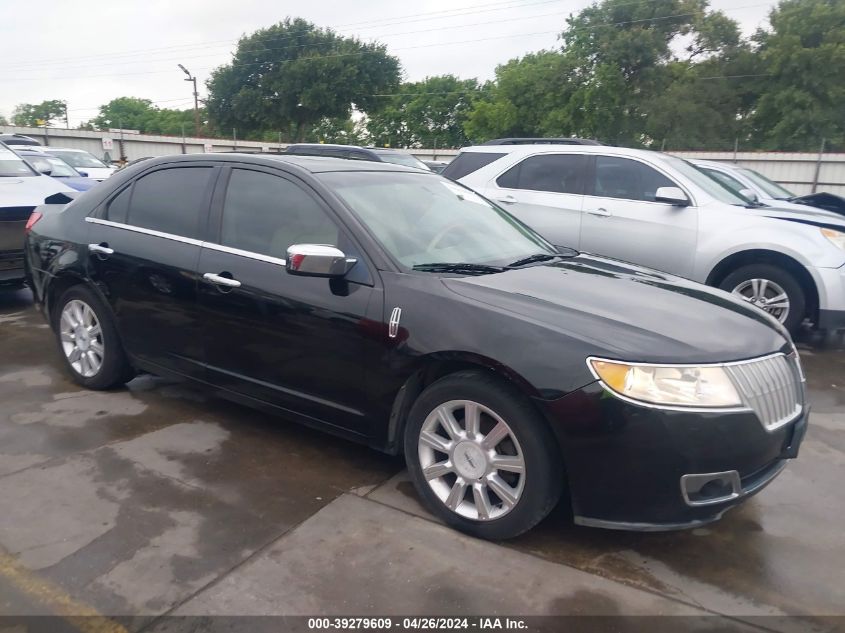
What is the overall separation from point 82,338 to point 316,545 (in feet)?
8.96

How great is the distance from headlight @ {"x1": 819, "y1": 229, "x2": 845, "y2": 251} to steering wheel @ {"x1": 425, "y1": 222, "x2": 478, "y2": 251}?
407 centimetres

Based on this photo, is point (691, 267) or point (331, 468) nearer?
point (331, 468)

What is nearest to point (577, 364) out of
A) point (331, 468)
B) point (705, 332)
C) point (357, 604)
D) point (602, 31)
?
point (705, 332)

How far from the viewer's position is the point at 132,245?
14.6 feet

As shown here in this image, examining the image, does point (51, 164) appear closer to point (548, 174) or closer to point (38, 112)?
point (548, 174)

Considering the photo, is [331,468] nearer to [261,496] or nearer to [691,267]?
[261,496]

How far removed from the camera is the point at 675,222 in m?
6.79

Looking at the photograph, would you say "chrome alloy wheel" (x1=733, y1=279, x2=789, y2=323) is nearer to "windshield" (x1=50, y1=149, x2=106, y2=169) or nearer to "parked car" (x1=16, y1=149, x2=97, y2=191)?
"parked car" (x1=16, y1=149, x2=97, y2=191)

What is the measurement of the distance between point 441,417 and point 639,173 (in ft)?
15.8

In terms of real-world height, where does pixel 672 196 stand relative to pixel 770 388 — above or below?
above

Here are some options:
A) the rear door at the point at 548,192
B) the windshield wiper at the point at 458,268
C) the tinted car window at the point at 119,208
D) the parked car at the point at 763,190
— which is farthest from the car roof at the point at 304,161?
the parked car at the point at 763,190

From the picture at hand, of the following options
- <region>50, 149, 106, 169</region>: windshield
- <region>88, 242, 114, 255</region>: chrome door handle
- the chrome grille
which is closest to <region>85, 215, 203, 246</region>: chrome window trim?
<region>88, 242, 114, 255</region>: chrome door handle

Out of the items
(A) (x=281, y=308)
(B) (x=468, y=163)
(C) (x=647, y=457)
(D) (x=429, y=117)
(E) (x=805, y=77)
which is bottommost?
(C) (x=647, y=457)

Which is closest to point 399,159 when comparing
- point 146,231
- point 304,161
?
point 146,231
